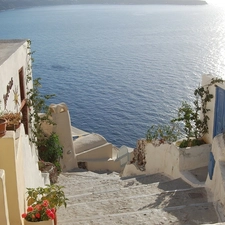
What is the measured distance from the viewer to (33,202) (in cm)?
734

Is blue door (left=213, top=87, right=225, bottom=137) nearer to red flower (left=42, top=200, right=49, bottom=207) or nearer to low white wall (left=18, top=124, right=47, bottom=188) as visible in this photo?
low white wall (left=18, top=124, right=47, bottom=188)

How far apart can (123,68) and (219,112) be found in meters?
53.1

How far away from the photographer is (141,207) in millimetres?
9297

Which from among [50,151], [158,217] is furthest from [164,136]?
[158,217]

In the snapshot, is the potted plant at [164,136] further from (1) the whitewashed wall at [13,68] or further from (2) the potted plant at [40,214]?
(2) the potted plant at [40,214]

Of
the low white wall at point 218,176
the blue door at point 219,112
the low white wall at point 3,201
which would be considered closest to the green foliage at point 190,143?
the blue door at point 219,112

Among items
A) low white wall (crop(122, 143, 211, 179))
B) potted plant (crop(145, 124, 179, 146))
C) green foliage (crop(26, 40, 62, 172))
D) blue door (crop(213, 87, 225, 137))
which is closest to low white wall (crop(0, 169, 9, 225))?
low white wall (crop(122, 143, 211, 179))

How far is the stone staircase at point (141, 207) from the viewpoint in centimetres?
816

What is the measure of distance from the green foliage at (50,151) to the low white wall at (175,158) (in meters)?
4.69

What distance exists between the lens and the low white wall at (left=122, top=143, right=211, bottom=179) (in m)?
12.1

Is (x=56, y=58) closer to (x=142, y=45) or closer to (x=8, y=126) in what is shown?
(x=142, y=45)

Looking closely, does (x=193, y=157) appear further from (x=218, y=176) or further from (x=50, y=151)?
(x=50, y=151)

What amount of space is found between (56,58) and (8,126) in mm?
67538

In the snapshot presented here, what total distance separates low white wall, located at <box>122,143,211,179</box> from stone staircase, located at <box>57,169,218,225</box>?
678 mm
